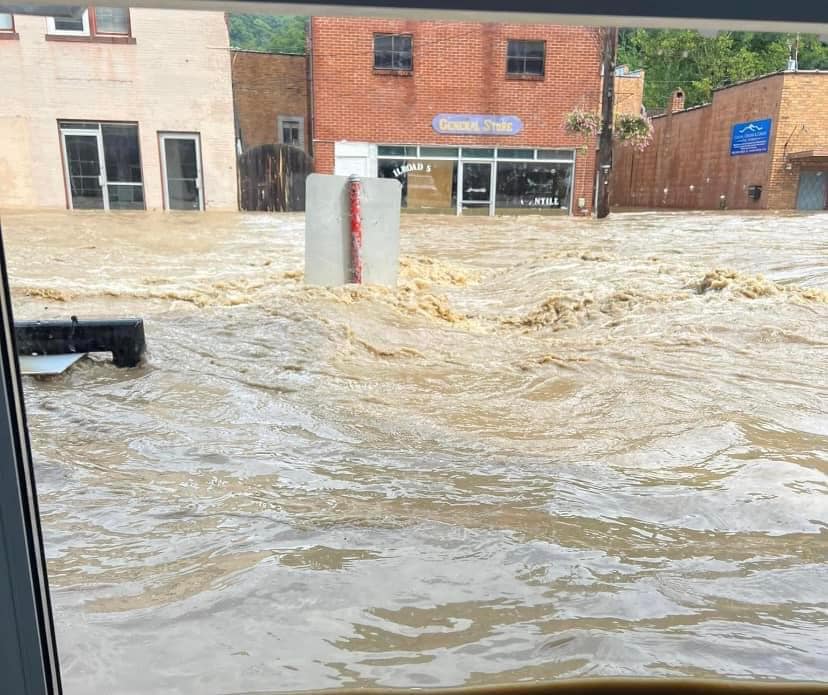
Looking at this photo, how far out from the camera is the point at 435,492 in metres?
2.63

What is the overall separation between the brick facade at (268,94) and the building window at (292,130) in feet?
0.23

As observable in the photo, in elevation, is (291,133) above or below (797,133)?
below

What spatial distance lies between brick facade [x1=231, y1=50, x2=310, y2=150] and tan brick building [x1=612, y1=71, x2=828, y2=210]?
11747mm

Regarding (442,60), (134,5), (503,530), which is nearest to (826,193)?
(442,60)

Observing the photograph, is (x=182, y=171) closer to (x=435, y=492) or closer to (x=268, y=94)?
(x=268, y=94)

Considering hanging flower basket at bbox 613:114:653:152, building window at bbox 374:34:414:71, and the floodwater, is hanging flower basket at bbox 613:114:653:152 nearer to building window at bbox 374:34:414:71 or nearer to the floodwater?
building window at bbox 374:34:414:71

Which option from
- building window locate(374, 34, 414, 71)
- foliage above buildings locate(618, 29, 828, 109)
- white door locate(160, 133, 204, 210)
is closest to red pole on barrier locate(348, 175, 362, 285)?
building window locate(374, 34, 414, 71)

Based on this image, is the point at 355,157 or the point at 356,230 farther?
the point at 355,157

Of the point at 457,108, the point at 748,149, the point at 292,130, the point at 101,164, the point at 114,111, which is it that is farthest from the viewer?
the point at 748,149

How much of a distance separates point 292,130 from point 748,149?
12.4 m

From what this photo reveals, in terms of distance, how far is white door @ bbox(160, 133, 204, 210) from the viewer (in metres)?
14.8

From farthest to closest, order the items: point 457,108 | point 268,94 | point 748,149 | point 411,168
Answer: point 748,149 < point 268,94 < point 411,168 < point 457,108

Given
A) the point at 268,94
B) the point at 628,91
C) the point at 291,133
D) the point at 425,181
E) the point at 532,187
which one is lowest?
the point at 532,187

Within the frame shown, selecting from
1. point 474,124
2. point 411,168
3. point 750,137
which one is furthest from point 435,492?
point 750,137
